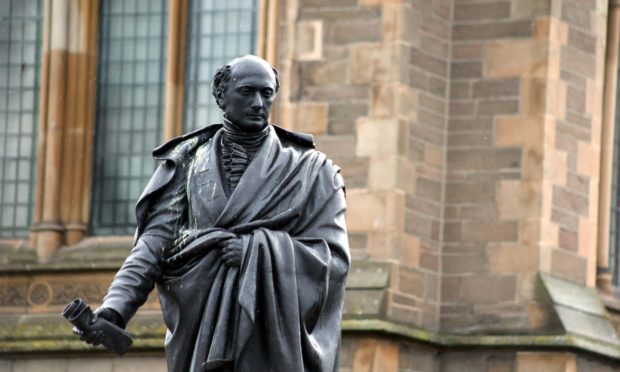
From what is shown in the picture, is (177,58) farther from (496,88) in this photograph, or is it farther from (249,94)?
(249,94)

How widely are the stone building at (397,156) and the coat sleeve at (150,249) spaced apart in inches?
532

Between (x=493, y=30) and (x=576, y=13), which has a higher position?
(x=576, y=13)

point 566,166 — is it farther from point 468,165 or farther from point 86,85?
point 86,85

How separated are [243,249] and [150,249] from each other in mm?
367

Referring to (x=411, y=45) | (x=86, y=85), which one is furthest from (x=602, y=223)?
(x=86, y=85)

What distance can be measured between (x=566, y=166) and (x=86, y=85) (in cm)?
457

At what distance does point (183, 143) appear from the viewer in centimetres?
1084

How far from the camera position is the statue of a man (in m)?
10.4

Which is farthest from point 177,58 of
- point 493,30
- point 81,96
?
point 493,30

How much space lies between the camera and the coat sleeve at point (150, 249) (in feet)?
34.1

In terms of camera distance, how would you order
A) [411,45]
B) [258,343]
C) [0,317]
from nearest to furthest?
[258,343] → [411,45] → [0,317]

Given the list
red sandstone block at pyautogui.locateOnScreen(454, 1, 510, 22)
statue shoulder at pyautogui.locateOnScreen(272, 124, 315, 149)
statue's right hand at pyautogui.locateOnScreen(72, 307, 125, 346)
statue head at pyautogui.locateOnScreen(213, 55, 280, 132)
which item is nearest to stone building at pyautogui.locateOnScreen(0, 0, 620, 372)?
red sandstone block at pyautogui.locateOnScreen(454, 1, 510, 22)

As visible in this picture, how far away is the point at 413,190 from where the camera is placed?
25188mm

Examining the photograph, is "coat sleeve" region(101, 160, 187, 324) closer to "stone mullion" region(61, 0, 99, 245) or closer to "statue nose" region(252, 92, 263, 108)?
"statue nose" region(252, 92, 263, 108)
